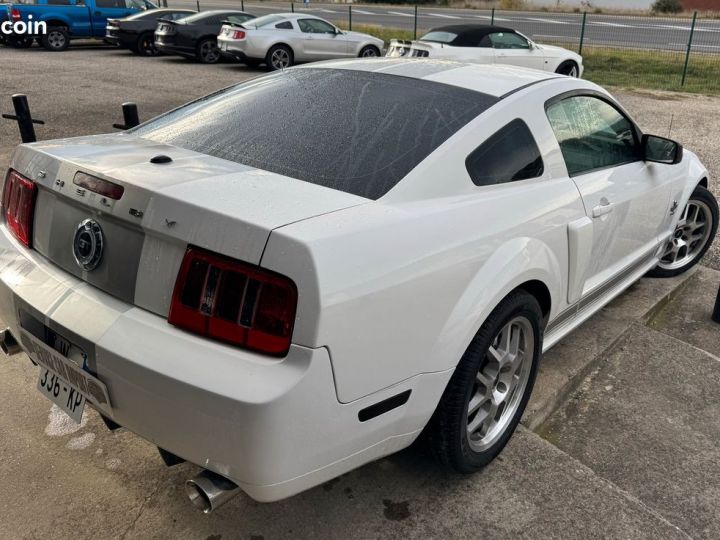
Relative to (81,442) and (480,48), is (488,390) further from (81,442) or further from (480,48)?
(480,48)

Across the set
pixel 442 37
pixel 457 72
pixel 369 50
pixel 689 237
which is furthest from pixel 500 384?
pixel 369 50

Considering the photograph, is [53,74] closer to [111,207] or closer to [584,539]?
[111,207]

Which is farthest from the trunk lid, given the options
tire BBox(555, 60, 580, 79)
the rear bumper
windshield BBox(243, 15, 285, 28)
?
windshield BBox(243, 15, 285, 28)

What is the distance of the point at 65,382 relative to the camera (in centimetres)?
220

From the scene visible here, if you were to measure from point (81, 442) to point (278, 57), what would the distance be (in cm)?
1384

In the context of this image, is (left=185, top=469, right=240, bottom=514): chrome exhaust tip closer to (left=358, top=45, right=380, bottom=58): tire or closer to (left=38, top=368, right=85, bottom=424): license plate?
(left=38, top=368, right=85, bottom=424): license plate

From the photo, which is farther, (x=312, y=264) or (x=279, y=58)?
(x=279, y=58)

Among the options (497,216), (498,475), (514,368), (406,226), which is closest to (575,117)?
(497,216)

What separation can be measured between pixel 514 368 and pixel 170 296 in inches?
58.0

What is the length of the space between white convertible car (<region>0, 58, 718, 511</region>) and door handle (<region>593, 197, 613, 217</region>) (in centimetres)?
1

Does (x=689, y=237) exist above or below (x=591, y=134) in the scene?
below

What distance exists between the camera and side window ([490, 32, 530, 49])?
12.5 m

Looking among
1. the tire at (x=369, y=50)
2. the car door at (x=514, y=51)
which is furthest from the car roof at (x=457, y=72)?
the tire at (x=369, y=50)

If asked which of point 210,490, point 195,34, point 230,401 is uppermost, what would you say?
point 230,401
